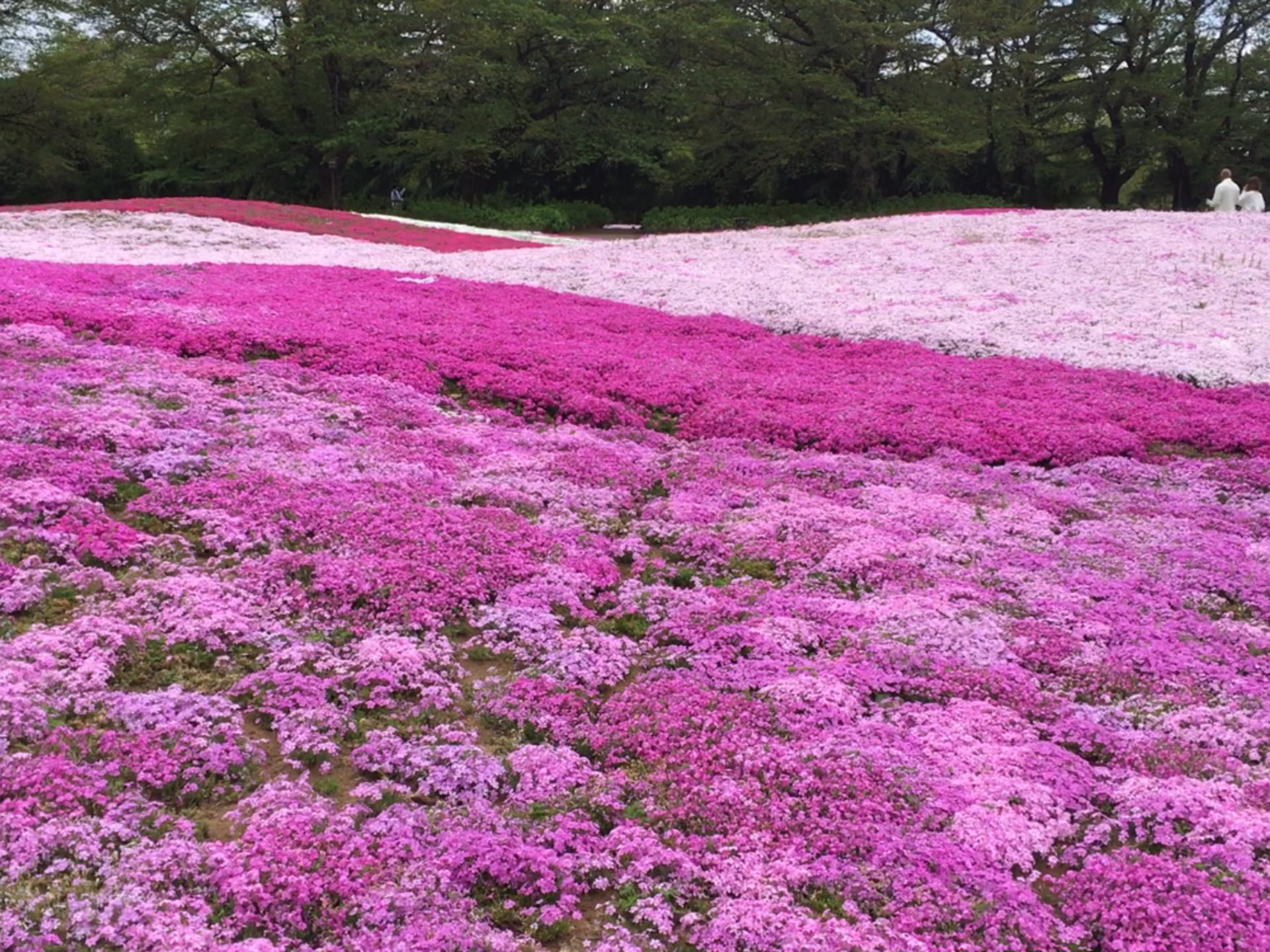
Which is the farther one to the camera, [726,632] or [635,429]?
[635,429]

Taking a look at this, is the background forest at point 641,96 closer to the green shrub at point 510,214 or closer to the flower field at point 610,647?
the green shrub at point 510,214

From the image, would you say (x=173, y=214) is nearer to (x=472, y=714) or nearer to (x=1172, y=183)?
(x=472, y=714)

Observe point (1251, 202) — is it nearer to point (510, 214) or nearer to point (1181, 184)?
point (1181, 184)

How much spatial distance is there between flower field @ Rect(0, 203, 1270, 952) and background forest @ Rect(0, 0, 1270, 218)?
127 ft

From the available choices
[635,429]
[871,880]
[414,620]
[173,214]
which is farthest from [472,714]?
[173,214]

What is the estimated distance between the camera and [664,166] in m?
57.2

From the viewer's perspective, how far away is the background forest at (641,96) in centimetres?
5116

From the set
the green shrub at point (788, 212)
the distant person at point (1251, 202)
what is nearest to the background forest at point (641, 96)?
the green shrub at point (788, 212)

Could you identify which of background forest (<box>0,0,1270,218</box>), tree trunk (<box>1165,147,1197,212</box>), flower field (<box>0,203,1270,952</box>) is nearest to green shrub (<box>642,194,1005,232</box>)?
background forest (<box>0,0,1270,218</box>)

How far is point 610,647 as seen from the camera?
8094 millimetres

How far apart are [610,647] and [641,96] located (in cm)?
5417

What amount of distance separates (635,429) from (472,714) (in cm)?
714

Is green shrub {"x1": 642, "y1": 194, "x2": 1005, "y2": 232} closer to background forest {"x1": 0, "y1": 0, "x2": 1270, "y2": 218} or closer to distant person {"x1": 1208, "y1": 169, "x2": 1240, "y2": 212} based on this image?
background forest {"x1": 0, "y1": 0, "x2": 1270, "y2": 218}

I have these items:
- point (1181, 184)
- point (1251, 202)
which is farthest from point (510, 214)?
point (1181, 184)
